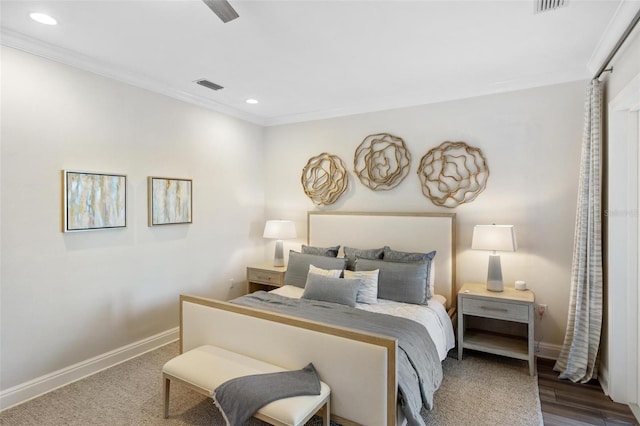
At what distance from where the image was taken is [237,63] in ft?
9.52

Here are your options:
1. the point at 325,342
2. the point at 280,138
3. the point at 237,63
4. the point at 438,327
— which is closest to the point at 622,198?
the point at 438,327

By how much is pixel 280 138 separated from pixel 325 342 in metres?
3.29

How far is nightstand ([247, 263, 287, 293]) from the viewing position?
3998 mm

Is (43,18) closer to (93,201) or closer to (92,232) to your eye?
(93,201)

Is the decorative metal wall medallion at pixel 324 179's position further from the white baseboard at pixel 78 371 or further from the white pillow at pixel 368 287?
the white baseboard at pixel 78 371

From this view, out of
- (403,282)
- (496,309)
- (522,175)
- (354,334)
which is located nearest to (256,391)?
(354,334)

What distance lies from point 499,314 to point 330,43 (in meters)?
2.66

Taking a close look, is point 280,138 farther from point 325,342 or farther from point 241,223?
point 325,342

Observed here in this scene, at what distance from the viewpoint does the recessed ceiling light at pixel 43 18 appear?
2168 millimetres

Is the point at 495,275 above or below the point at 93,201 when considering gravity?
below

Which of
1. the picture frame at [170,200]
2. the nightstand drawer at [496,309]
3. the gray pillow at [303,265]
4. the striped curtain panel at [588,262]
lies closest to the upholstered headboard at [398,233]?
the nightstand drawer at [496,309]

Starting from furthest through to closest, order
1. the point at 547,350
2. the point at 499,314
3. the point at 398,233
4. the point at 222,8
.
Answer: the point at 398,233 → the point at 547,350 → the point at 499,314 → the point at 222,8

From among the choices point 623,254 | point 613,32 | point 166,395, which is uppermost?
point 613,32

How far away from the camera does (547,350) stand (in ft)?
10.3
